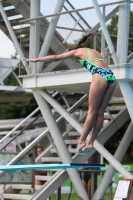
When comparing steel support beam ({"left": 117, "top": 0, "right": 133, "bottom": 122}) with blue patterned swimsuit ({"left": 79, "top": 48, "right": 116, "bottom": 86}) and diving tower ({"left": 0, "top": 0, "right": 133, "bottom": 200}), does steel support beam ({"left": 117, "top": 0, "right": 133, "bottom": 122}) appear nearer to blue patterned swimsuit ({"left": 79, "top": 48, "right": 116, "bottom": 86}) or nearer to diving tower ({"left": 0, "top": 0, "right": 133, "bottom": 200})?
diving tower ({"left": 0, "top": 0, "right": 133, "bottom": 200})

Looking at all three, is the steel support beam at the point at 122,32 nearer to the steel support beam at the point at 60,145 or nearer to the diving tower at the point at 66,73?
the diving tower at the point at 66,73

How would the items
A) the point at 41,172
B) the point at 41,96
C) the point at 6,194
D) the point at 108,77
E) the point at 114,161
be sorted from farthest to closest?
the point at 41,172, the point at 6,194, the point at 41,96, the point at 114,161, the point at 108,77

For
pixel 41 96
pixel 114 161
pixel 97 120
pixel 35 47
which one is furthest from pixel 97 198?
pixel 97 120

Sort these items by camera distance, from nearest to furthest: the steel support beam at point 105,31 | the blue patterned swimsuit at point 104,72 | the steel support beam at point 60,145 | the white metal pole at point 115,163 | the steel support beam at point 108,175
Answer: the blue patterned swimsuit at point 104,72, the steel support beam at point 105,31, the white metal pole at point 115,163, the steel support beam at point 60,145, the steel support beam at point 108,175

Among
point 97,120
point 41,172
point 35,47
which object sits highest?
point 35,47

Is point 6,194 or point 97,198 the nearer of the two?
point 97,198

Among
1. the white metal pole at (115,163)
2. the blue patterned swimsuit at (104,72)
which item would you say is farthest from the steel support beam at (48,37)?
the blue patterned swimsuit at (104,72)

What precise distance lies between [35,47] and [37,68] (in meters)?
0.55

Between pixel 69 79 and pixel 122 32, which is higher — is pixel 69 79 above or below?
below

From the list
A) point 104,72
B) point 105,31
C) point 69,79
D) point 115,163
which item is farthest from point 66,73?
point 104,72

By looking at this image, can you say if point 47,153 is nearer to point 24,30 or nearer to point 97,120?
point 24,30

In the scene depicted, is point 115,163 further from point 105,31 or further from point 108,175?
point 105,31

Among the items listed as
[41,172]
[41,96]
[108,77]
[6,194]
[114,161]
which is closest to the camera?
[108,77]

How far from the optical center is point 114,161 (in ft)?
58.1
